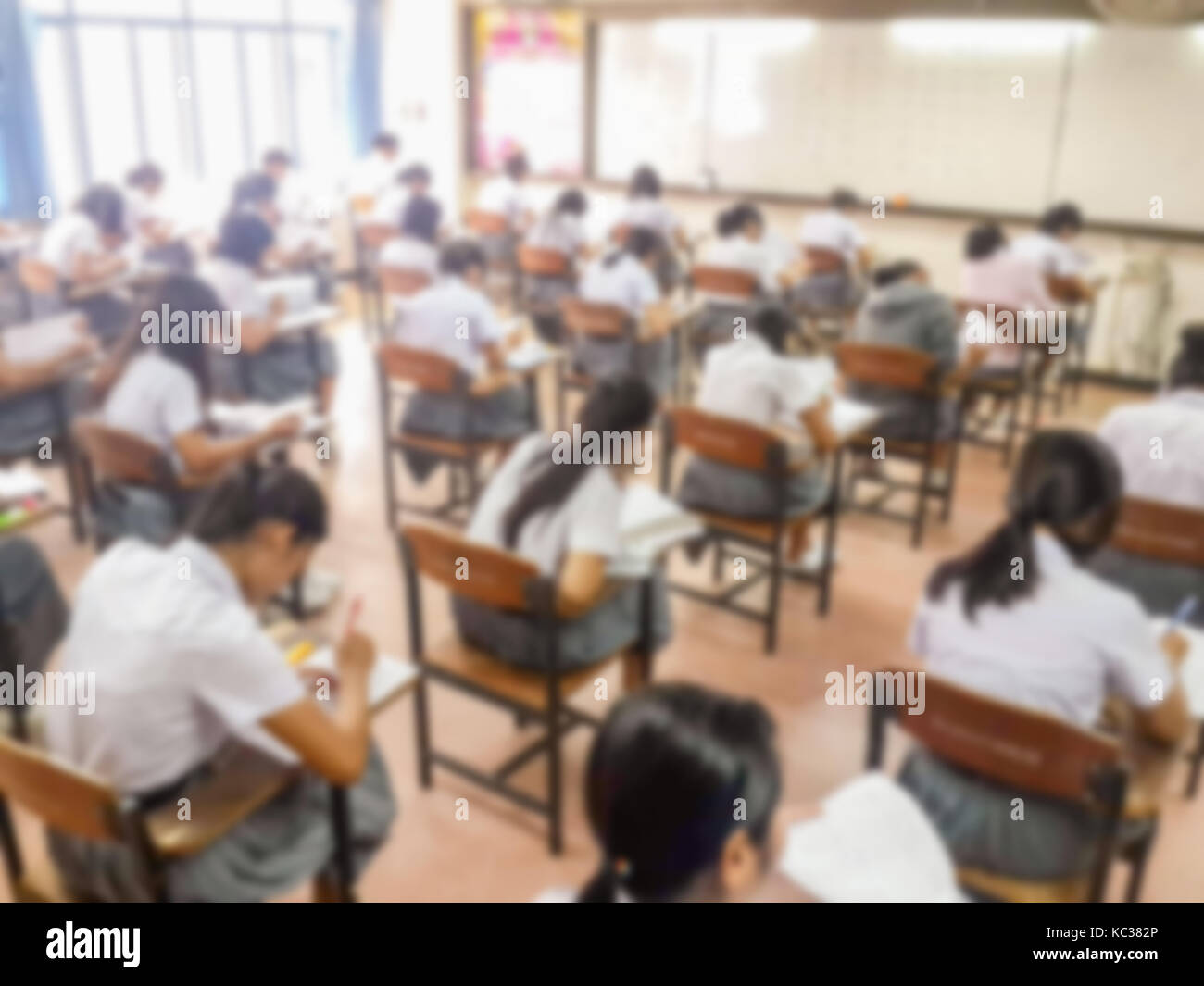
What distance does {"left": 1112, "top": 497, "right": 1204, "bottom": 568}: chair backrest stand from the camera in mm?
2662

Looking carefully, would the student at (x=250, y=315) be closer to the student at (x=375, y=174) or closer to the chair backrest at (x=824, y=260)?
the chair backrest at (x=824, y=260)

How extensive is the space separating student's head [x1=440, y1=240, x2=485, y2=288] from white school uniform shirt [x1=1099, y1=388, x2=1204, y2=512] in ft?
8.52

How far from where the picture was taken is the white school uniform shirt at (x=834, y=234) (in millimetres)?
6566

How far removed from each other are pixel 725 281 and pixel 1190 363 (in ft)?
9.31

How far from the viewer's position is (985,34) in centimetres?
652

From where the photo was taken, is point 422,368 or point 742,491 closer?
point 742,491

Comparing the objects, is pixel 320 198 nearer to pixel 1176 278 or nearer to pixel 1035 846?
pixel 1176 278

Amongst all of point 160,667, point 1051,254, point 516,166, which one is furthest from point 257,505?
point 516,166

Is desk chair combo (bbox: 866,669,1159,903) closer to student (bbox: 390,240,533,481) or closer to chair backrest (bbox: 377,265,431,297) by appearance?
student (bbox: 390,240,533,481)

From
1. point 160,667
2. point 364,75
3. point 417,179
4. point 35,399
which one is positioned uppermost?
point 364,75

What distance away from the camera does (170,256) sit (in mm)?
5871

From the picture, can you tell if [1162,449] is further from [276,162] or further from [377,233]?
[276,162]
